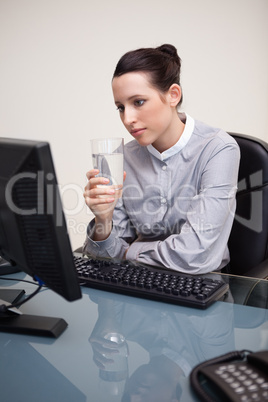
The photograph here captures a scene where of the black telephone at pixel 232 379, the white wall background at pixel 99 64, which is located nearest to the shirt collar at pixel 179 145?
the black telephone at pixel 232 379

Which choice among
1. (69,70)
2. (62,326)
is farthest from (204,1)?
(62,326)

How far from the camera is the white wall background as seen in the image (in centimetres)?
238

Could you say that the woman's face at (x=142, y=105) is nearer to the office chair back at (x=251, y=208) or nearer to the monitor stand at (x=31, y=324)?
the office chair back at (x=251, y=208)

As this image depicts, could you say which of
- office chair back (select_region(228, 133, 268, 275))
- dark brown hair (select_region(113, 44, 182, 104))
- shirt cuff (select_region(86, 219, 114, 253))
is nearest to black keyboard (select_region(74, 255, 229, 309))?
→ shirt cuff (select_region(86, 219, 114, 253))

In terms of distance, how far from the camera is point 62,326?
2.64 ft

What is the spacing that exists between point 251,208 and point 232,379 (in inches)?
35.7

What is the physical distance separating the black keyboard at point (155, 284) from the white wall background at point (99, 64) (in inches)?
65.3

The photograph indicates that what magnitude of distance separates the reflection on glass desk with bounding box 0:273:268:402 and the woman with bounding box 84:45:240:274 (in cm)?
30

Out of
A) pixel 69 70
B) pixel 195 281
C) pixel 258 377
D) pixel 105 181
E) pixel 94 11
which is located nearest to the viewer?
pixel 258 377

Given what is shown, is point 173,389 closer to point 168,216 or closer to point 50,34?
point 168,216

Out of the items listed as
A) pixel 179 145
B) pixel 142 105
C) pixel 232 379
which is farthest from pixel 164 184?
pixel 232 379

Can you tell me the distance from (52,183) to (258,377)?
1.30 feet

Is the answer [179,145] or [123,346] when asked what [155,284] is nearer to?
[123,346]

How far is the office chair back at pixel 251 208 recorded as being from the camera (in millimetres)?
1392
